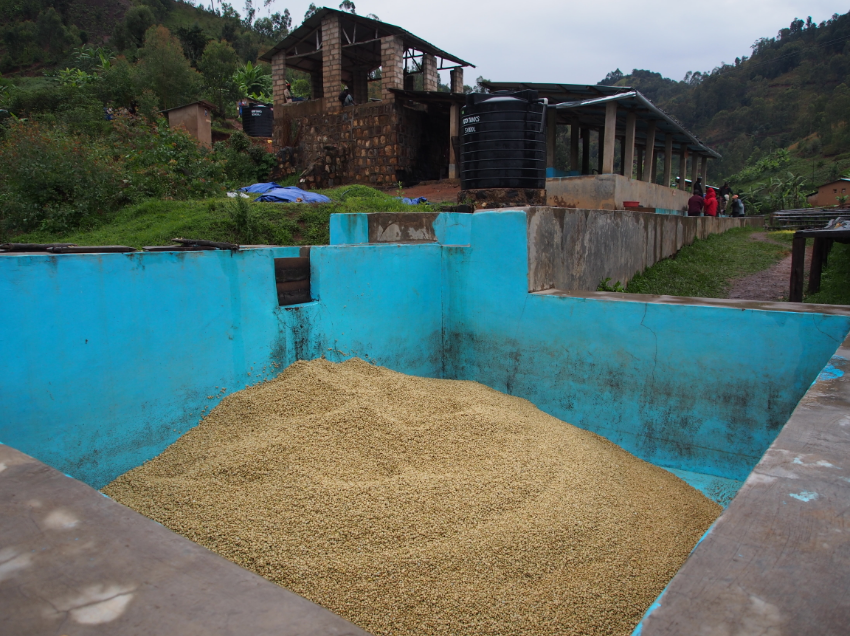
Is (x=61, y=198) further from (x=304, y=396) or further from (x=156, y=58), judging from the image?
(x=156, y=58)

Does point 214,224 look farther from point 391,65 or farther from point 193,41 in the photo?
point 193,41

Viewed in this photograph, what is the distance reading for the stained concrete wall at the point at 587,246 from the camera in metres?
3.85

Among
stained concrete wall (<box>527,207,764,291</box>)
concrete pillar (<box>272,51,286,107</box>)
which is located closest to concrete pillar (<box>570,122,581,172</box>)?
stained concrete wall (<box>527,207,764,291</box>)

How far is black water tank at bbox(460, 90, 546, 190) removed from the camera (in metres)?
6.48

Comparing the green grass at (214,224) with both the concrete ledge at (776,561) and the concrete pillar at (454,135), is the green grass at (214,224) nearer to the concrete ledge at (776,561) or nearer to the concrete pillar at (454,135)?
the concrete pillar at (454,135)

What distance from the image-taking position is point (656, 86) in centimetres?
7800

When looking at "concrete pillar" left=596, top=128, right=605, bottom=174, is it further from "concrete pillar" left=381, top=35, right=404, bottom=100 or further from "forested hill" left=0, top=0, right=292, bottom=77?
"forested hill" left=0, top=0, right=292, bottom=77

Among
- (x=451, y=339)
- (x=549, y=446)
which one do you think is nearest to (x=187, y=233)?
(x=451, y=339)

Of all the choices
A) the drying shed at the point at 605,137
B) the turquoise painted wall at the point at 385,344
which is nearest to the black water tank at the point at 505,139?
the turquoise painted wall at the point at 385,344

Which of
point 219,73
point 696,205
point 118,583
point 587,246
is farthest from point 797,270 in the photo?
point 219,73

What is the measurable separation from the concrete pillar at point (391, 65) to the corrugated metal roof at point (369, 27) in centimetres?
28

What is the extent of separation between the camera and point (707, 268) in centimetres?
827

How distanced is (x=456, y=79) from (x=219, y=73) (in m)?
16.4

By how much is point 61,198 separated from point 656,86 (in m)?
85.8
